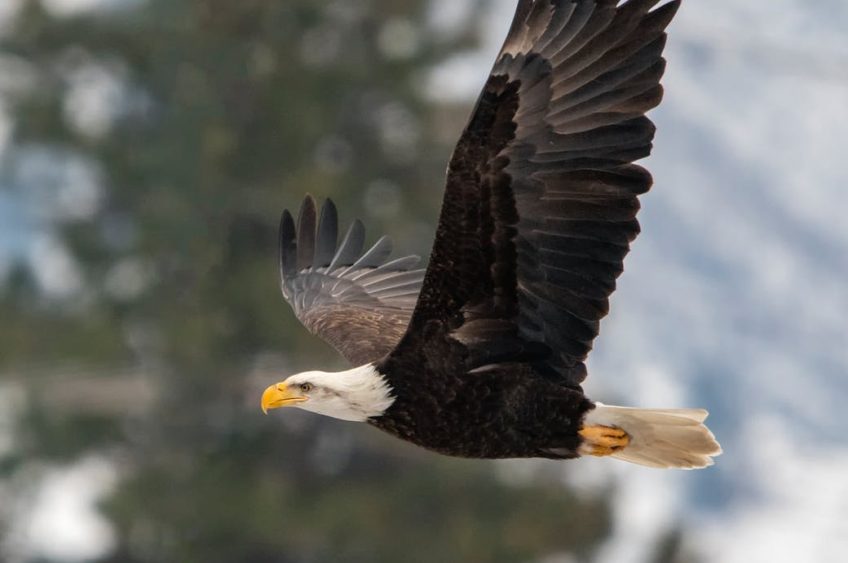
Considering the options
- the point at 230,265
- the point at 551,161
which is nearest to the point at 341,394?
the point at 551,161

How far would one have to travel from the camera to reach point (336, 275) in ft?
31.0

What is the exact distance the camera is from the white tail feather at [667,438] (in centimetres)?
778

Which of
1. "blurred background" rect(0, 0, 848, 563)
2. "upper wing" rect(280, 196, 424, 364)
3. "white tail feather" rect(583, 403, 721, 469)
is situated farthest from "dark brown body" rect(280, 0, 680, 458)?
"blurred background" rect(0, 0, 848, 563)

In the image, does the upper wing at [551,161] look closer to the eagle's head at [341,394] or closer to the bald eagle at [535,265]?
the bald eagle at [535,265]

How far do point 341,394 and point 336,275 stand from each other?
2.03 m

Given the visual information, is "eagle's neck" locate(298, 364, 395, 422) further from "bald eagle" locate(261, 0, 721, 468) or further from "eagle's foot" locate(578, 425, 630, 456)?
"eagle's foot" locate(578, 425, 630, 456)

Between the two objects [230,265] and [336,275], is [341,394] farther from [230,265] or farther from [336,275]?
[230,265]

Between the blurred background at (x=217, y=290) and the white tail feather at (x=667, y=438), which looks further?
the blurred background at (x=217, y=290)

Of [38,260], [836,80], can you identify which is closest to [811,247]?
[836,80]

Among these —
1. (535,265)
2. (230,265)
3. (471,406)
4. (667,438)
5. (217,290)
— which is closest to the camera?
(535,265)

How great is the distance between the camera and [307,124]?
2328 centimetres

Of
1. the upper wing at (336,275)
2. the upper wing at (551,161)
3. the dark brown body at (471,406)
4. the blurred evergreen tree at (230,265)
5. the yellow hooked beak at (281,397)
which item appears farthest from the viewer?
the blurred evergreen tree at (230,265)

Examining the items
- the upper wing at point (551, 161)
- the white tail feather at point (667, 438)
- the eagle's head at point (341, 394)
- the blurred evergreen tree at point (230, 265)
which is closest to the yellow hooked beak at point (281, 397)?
the eagle's head at point (341, 394)

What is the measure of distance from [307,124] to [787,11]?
86.5ft
